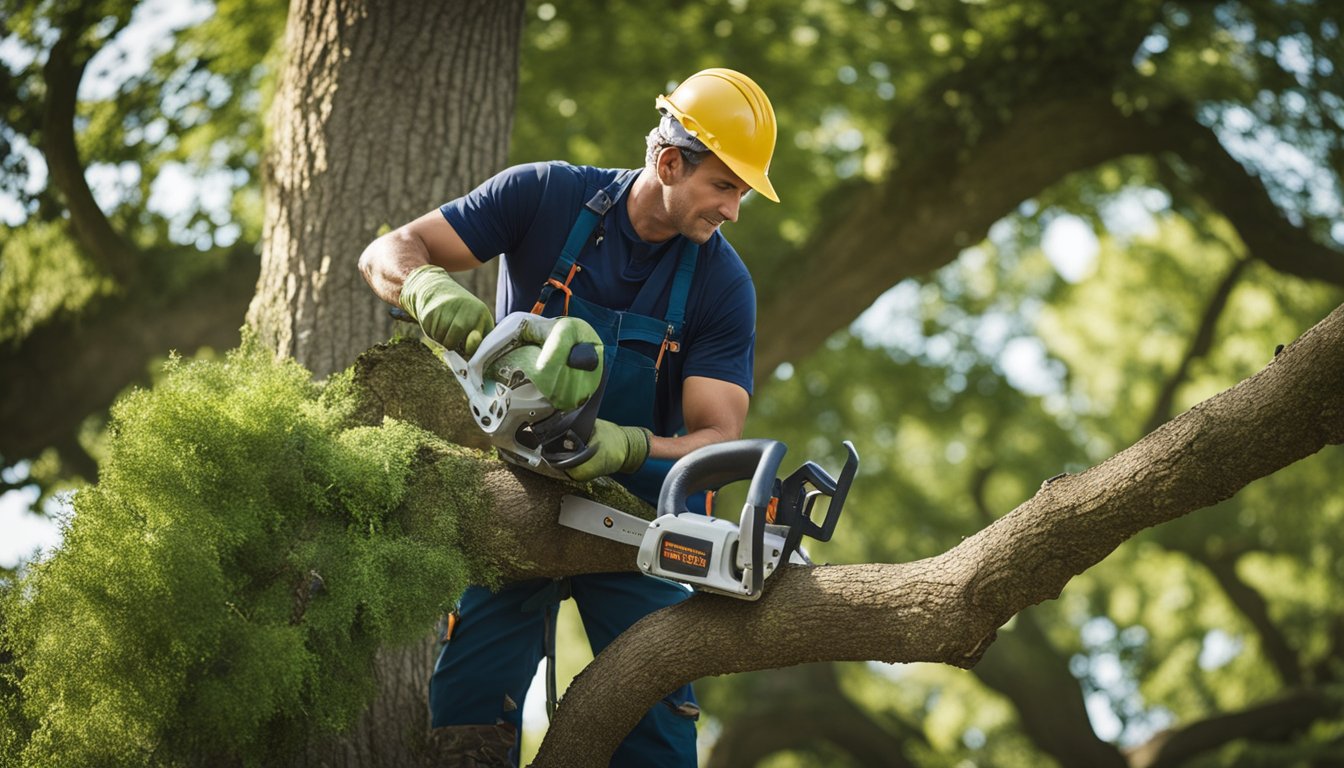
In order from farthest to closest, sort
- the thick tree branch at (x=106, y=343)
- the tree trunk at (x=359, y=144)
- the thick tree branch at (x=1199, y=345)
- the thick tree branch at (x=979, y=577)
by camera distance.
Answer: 1. the thick tree branch at (x=1199, y=345)
2. the thick tree branch at (x=106, y=343)
3. the tree trunk at (x=359, y=144)
4. the thick tree branch at (x=979, y=577)

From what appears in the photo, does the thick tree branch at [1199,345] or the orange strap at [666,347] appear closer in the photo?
the orange strap at [666,347]

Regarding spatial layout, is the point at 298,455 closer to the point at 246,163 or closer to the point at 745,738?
the point at 246,163

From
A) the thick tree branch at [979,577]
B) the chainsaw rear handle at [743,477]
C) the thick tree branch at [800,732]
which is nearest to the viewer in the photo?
the thick tree branch at [979,577]

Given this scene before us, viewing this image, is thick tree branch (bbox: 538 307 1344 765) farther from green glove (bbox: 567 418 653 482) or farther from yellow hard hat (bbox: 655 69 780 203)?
yellow hard hat (bbox: 655 69 780 203)

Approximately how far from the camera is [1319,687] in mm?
11570

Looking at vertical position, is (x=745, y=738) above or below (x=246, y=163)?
below

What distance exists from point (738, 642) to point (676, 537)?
0.32m

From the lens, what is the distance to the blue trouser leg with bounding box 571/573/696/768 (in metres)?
3.58

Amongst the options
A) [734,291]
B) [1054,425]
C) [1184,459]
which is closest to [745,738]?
[1054,425]

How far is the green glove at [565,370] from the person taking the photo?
3049mm

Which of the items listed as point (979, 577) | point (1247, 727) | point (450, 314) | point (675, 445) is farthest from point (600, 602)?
point (1247, 727)

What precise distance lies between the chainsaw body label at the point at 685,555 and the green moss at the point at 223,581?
24.9 inches

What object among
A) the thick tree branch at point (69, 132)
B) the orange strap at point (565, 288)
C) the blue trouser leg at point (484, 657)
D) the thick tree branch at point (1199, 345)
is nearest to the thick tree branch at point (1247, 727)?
the thick tree branch at point (1199, 345)

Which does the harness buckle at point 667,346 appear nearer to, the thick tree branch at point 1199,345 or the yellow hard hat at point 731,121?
the yellow hard hat at point 731,121
